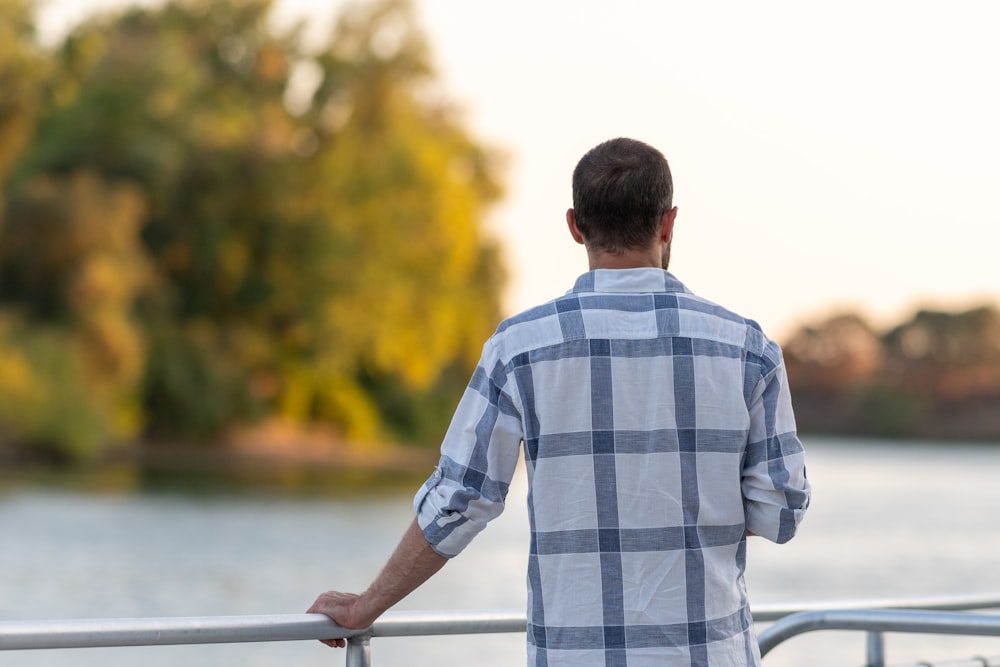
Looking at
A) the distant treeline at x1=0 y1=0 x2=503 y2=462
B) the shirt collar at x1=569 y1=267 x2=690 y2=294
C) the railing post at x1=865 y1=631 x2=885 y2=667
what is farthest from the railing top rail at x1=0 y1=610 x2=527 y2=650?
the distant treeline at x1=0 y1=0 x2=503 y2=462

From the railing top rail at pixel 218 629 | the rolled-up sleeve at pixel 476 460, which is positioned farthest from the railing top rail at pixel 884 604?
the rolled-up sleeve at pixel 476 460

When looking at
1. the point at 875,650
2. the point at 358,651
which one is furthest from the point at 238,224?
the point at 358,651

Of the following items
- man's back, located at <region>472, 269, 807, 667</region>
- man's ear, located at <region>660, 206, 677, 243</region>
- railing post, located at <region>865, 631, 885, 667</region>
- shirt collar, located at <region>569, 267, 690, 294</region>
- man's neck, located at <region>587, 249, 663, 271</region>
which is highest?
man's ear, located at <region>660, 206, 677, 243</region>

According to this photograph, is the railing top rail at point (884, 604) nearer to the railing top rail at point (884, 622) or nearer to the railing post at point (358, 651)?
the railing top rail at point (884, 622)

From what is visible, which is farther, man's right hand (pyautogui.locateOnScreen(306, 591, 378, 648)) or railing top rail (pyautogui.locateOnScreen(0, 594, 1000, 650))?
man's right hand (pyautogui.locateOnScreen(306, 591, 378, 648))

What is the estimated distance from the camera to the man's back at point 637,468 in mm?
1807

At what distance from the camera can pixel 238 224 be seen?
115 feet

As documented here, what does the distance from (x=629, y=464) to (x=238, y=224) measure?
3410 centimetres

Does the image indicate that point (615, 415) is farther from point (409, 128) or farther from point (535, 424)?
point (409, 128)

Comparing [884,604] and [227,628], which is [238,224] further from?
[227,628]

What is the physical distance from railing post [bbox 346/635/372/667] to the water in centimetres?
942

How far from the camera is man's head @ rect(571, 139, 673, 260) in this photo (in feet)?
6.12

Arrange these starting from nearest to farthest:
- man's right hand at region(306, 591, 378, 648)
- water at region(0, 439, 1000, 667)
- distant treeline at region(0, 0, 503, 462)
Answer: man's right hand at region(306, 591, 378, 648) → water at region(0, 439, 1000, 667) → distant treeline at region(0, 0, 503, 462)

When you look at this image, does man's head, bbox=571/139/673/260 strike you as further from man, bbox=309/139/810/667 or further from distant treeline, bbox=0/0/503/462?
distant treeline, bbox=0/0/503/462
